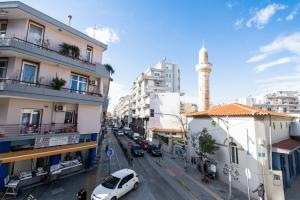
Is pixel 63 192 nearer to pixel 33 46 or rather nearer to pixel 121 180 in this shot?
pixel 121 180

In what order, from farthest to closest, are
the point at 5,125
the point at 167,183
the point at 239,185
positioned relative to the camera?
the point at 167,183 → the point at 239,185 → the point at 5,125

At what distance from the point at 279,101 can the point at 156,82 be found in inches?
2386

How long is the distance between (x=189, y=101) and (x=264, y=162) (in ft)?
137

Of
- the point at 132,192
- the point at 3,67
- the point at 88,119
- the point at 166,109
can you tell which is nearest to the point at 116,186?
the point at 132,192

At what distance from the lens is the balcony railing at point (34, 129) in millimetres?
13703

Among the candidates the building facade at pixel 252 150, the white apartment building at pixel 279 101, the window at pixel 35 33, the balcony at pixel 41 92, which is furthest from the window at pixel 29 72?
the white apartment building at pixel 279 101

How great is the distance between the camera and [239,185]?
15977mm

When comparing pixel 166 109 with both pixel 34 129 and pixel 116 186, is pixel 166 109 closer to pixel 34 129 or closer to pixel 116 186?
pixel 34 129

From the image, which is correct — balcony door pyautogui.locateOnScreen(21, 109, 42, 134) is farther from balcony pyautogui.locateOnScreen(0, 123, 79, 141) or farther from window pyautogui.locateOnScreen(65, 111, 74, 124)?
window pyautogui.locateOnScreen(65, 111, 74, 124)

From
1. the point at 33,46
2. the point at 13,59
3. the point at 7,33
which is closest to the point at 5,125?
the point at 13,59

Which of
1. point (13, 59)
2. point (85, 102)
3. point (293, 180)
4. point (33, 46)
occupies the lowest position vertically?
point (293, 180)

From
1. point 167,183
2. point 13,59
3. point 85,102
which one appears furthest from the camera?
point 85,102

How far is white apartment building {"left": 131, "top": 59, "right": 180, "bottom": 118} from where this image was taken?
5691cm

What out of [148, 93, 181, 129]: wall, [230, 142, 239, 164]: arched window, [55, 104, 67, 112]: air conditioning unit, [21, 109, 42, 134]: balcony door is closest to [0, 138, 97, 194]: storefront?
[21, 109, 42, 134]: balcony door
